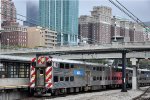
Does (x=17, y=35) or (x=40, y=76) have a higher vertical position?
(x=17, y=35)

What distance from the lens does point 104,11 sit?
119562 millimetres

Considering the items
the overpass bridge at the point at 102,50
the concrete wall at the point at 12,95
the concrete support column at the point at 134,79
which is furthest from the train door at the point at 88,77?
the concrete support column at the point at 134,79

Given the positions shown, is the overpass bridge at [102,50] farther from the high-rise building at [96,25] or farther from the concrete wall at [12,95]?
the high-rise building at [96,25]

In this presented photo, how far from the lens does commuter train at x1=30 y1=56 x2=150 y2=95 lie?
3384cm

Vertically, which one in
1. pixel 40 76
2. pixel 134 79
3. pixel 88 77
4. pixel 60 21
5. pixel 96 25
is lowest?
pixel 134 79

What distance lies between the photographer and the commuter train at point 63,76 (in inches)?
1332

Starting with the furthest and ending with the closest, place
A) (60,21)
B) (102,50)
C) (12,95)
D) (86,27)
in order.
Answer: (86,27)
(60,21)
(102,50)
(12,95)

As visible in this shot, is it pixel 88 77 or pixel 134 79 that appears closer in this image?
pixel 88 77

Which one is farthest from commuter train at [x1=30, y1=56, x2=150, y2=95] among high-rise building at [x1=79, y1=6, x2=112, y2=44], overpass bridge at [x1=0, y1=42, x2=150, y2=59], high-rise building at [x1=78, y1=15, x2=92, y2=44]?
high-rise building at [x1=78, y1=15, x2=92, y2=44]

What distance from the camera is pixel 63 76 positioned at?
1446 inches

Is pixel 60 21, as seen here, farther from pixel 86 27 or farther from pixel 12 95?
pixel 12 95

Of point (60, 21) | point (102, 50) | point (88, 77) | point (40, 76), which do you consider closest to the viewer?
point (40, 76)

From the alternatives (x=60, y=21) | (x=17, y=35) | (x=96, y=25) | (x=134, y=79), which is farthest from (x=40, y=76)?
(x=17, y=35)

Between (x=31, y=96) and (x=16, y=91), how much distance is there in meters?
2.90
